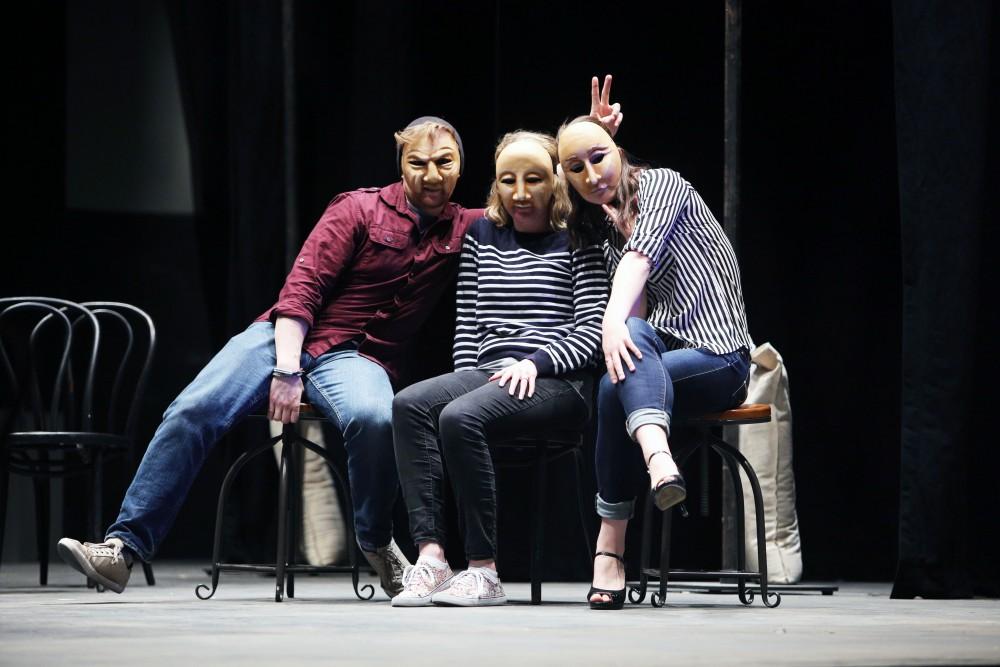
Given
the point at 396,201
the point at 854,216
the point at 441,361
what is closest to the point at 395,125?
the point at 441,361

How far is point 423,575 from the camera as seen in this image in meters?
2.87

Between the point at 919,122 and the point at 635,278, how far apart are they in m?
0.84

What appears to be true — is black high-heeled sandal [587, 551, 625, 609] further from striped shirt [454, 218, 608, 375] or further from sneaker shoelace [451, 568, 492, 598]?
striped shirt [454, 218, 608, 375]

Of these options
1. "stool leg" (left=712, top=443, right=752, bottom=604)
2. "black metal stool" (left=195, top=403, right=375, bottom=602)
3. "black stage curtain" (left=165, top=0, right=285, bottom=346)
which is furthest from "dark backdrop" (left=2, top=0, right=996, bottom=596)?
"black metal stool" (left=195, top=403, right=375, bottom=602)

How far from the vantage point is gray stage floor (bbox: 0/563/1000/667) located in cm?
184

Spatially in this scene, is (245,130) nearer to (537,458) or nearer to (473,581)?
(537,458)

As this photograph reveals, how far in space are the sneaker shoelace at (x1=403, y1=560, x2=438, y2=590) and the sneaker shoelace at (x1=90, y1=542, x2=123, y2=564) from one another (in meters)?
0.61

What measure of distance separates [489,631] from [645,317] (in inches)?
40.1

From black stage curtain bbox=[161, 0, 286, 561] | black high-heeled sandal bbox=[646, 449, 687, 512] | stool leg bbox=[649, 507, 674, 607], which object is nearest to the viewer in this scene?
black high-heeled sandal bbox=[646, 449, 687, 512]

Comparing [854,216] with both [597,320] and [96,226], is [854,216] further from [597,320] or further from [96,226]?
[96,226]

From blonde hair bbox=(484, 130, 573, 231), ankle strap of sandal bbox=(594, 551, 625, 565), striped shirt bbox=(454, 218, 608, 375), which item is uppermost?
blonde hair bbox=(484, 130, 573, 231)

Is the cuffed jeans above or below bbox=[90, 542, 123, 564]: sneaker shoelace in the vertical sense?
above

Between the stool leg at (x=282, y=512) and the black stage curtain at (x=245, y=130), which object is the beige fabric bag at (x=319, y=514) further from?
the stool leg at (x=282, y=512)

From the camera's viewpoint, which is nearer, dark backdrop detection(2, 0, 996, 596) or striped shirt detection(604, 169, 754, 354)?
striped shirt detection(604, 169, 754, 354)
